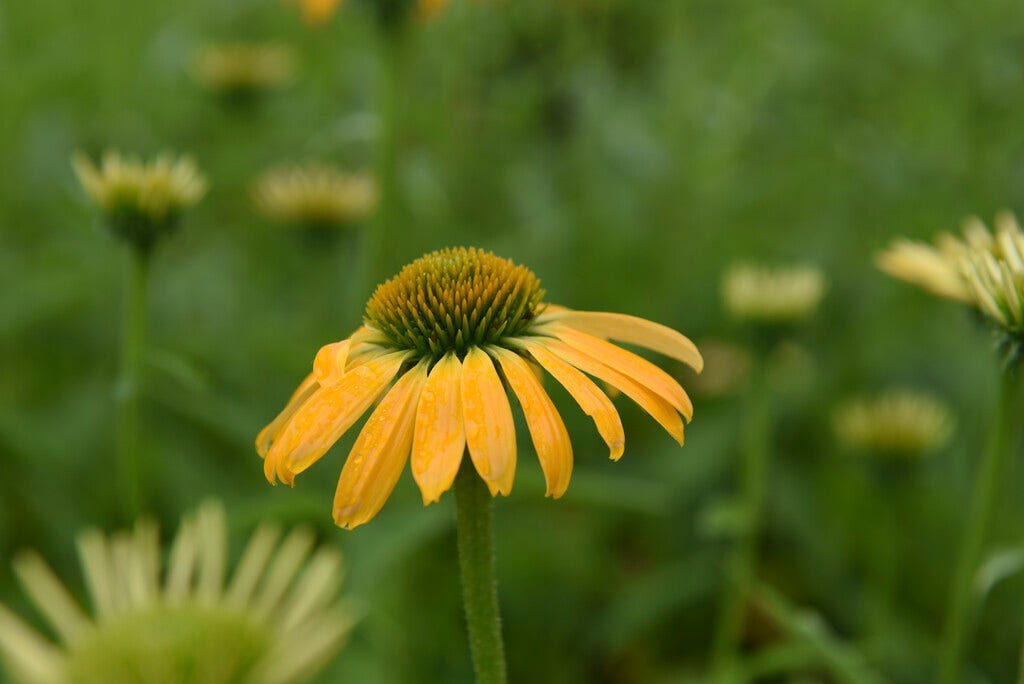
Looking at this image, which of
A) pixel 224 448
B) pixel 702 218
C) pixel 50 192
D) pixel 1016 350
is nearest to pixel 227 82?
pixel 50 192

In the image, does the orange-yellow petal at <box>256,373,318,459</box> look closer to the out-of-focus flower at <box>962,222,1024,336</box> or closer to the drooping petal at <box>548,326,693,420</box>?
the drooping petal at <box>548,326,693,420</box>

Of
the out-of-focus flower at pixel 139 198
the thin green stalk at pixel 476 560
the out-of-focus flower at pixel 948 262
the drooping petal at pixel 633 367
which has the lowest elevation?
the thin green stalk at pixel 476 560

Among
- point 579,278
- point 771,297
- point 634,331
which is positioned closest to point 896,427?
point 771,297

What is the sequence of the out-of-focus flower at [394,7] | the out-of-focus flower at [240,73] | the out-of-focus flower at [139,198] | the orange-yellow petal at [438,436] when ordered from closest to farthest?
the orange-yellow petal at [438,436]
the out-of-focus flower at [139,198]
the out-of-focus flower at [394,7]
the out-of-focus flower at [240,73]

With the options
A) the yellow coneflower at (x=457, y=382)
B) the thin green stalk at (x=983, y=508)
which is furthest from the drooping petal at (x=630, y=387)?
the thin green stalk at (x=983, y=508)

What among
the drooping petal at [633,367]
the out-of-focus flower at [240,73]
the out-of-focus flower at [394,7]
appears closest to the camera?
the drooping petal at [633,367]

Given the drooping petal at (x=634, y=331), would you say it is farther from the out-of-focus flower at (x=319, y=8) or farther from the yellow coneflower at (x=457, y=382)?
the out-of-focus flower at (x=319, y=8)
